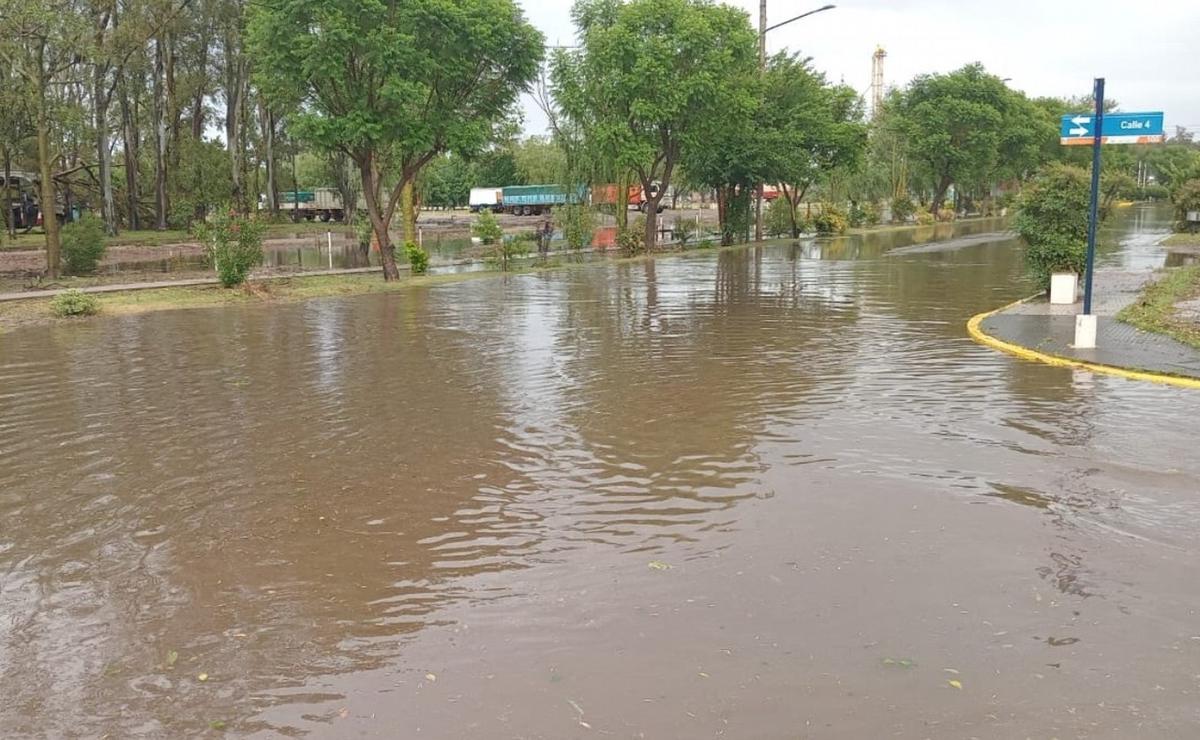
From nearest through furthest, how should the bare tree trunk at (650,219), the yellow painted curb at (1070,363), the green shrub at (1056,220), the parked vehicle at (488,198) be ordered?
the yellow painted curb at (1070,363) → the green shrub at (1056,220) → the bare tree trunk at (650,219) → the parked vehicle at (488,198)

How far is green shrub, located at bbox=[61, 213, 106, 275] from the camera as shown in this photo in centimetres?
2852

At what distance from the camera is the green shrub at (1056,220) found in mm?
17422

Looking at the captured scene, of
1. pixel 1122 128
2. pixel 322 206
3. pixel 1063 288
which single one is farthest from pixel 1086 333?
pixel 322 206

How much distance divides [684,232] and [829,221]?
468 inches

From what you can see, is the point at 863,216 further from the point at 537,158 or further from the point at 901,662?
the point at 901,662

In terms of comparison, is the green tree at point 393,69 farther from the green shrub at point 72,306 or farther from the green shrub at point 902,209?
the green shrub at point 902,209

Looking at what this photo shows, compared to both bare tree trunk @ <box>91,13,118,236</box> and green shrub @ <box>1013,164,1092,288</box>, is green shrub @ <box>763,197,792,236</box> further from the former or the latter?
bare tree trunk @ <box>91,13,118,236</box>

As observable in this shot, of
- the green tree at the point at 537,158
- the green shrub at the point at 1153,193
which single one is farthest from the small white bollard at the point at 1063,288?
the green shrub at the point at 1153,193

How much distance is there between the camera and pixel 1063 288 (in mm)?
17234

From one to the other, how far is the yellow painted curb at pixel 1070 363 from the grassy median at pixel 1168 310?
184 centimetres

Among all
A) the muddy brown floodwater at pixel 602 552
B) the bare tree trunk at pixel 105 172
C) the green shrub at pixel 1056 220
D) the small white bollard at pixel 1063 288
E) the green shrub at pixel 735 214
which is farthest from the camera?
the bare tree trunk at pixel 105 172

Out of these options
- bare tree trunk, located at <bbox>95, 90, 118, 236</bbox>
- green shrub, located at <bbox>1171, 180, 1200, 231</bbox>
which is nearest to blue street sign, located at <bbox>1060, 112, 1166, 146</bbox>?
green shrub, located at <bbox>1171, 180, 1200, 231</bbox>

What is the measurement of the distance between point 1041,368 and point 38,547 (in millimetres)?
10812

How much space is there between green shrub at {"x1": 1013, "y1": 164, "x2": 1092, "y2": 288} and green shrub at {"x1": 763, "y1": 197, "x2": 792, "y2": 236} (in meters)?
31.0
